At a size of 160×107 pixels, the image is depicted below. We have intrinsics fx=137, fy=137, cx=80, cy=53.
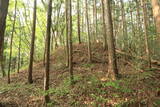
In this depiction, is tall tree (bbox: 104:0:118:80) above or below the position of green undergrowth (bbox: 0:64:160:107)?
above

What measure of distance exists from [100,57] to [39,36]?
14.1 m

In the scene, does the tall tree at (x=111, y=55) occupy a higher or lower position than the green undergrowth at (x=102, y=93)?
higher

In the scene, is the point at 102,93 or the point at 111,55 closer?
the point at 102,93

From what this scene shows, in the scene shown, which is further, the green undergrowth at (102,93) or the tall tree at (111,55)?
the tall tree at (111,55)

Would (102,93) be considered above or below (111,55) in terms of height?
below

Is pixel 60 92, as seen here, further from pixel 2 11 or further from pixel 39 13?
pixel 39 13

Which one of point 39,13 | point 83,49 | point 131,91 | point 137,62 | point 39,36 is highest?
point 39,13


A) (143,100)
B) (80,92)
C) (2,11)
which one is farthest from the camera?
(80,92)

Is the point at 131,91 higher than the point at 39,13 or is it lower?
lower

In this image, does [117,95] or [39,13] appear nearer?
[117,95]

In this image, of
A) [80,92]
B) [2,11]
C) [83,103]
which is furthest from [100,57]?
[2,11]

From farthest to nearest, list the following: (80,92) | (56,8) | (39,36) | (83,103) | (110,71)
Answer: (39,36)
(56,8)
(110,71)
(80,92)
(83,103)

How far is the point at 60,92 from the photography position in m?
7.11

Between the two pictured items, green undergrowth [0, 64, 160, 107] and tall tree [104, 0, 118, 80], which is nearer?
green undergrowth [0, 64, 160, 107]
